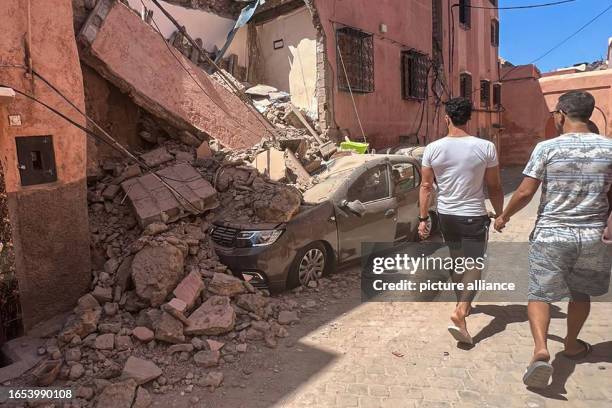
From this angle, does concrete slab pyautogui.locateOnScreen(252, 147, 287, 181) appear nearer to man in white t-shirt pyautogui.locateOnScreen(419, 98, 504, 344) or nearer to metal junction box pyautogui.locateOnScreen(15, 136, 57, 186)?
metal junction box pyautogui.locateOnScreen(15, 136, 57, 186)

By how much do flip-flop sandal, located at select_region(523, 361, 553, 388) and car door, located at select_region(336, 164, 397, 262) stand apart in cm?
275

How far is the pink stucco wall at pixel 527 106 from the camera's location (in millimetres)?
20000

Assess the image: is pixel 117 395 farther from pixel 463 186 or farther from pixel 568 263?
pixel 568 263

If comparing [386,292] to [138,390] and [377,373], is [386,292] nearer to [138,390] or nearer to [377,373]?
[377,373]

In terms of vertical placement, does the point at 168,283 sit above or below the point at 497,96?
below

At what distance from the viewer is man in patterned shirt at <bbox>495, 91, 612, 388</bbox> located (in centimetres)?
291

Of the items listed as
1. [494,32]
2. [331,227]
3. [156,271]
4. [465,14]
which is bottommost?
[156,271]

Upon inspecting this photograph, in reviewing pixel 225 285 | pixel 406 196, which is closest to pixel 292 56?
pixel 406 196

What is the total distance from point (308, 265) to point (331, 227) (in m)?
0.53

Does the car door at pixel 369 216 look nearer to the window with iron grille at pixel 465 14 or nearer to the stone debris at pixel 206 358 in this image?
the stone debris at pixel 206 358

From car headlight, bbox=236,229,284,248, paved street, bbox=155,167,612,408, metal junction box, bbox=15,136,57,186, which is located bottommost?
paved street, bbox=155,167,612,408

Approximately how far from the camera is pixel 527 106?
2131cm

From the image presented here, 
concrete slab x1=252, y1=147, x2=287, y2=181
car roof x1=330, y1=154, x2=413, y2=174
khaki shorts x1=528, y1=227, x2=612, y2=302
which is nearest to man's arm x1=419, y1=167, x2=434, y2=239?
khaki shorts x1=528, y1=227, x2=612, y2=302

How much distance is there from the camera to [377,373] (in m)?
3.52
